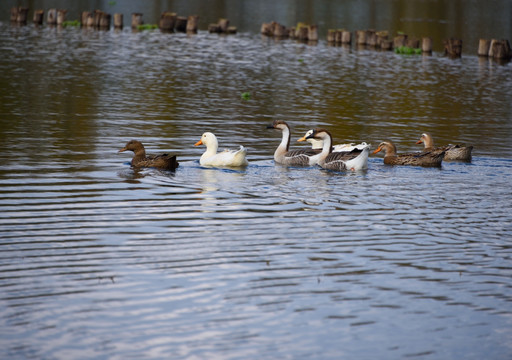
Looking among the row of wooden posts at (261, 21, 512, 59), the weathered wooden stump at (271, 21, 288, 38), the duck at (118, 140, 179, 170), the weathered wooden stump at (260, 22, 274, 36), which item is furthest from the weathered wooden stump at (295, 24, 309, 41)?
the duck at (118, 140, 179, 170)

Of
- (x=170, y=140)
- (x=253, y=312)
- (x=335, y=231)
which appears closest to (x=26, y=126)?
(x=170, y=140)

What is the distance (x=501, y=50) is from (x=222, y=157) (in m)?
33.4

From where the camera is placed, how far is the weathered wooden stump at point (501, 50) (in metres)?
45.4

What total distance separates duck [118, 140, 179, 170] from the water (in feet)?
0.97

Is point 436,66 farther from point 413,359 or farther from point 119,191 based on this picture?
point 413,359

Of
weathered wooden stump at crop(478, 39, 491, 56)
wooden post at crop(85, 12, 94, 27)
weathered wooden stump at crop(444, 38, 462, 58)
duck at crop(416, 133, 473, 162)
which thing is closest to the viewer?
duck at crop(416, 133, 473, 162)

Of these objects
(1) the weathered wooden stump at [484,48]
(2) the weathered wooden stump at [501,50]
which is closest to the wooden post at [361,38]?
(1) the weathered wooden stump at [484,48]

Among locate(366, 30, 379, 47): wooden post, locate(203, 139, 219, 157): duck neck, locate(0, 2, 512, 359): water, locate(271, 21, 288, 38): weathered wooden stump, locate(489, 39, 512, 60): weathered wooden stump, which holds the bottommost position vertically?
locate(0, 2, 512, 359): water

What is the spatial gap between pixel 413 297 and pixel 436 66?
3406cm

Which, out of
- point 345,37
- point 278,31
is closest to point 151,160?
point 345,37

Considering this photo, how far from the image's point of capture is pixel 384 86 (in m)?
33.3

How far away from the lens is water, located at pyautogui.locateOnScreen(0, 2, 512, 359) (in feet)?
26.3

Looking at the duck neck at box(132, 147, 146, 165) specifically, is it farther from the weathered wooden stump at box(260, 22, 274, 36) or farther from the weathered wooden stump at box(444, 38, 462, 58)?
the weathered wooden stump at box(260, 22, 274, 36)

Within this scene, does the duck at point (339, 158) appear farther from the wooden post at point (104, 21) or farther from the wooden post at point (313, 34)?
the wooden post at point (104, 21)
